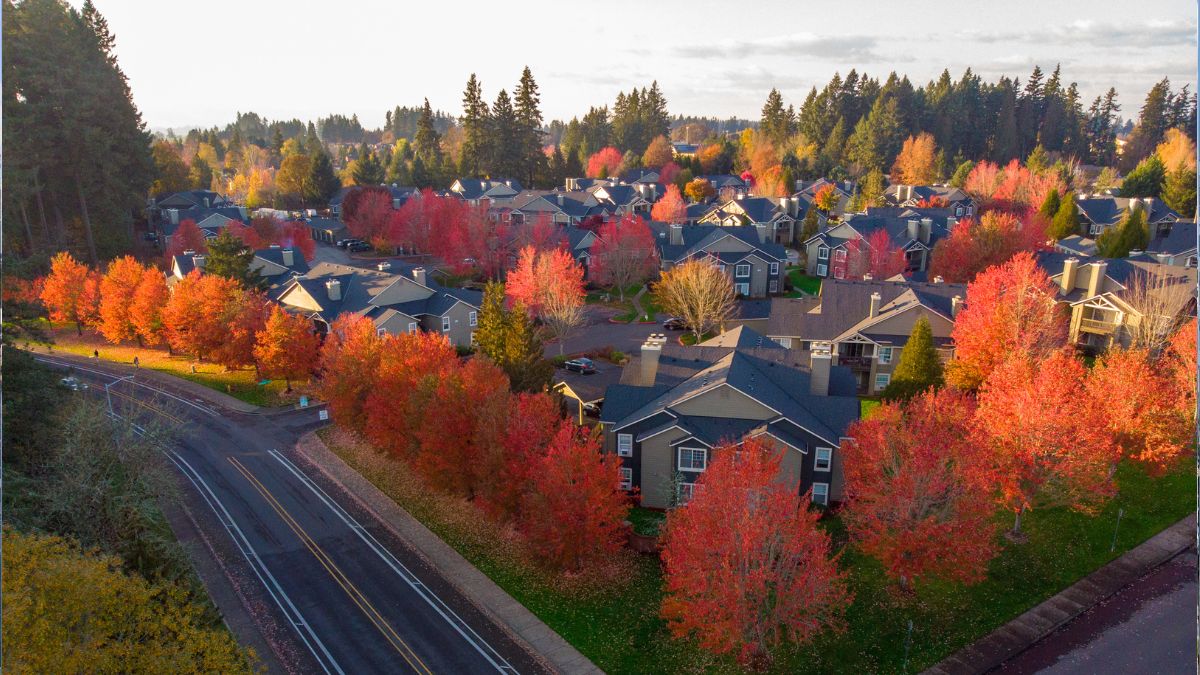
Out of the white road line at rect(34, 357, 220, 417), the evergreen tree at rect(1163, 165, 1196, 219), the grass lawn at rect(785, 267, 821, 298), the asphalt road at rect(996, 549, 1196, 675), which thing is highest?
the evergreen tree at rect(1163, 165, 1196, 219)

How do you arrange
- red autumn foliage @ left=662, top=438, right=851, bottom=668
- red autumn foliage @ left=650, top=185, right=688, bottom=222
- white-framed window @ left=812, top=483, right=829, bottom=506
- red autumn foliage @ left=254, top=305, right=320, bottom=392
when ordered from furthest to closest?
red autumn foliage @ left=650, top=185, right=688, bottom=222 → red autumn foliage @ left=254, top=305, right=320, bottom=392 → white-framed window @ left=812, top=483, right=829, bottom=506 → red autumn foliage @ left=662, top=438, right=851, bottom=668

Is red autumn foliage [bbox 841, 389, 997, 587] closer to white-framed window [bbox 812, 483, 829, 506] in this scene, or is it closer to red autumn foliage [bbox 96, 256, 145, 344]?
white-framed window [bbox 812, 483, 829, 506]

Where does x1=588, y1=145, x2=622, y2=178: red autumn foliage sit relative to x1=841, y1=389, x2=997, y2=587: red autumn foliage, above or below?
above

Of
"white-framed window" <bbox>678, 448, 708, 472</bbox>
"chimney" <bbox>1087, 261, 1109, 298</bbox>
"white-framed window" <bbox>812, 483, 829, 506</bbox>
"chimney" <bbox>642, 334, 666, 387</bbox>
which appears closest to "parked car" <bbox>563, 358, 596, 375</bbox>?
"chimney" <bbox>642, 334, 666, 387</bbox>

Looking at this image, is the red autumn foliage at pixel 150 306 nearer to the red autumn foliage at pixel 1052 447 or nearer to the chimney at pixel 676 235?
the chimney at pixel 676 235

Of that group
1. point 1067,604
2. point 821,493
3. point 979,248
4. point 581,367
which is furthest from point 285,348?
point 979,248
